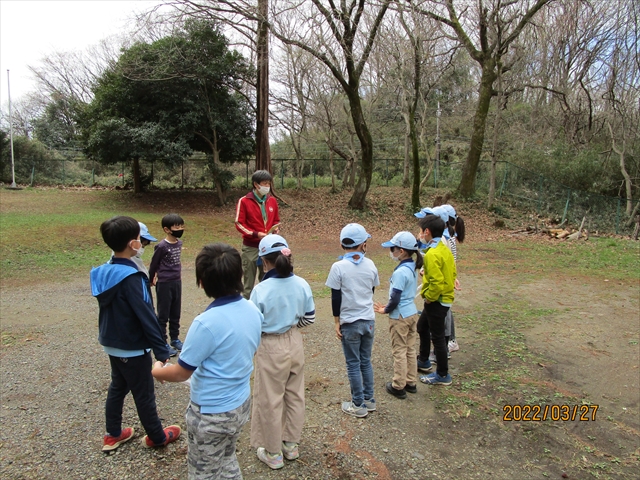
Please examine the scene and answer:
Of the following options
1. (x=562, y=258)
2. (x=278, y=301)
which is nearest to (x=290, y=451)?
(x=278, y=301)

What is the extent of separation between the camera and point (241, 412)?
2.37m

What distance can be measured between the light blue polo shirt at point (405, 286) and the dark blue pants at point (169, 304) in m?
2.43

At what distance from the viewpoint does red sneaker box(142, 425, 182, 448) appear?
312cm

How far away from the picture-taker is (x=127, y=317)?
9.12ft

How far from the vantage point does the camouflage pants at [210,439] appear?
2.29m

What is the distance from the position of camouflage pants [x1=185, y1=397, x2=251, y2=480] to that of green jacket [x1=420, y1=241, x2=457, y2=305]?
2247mm

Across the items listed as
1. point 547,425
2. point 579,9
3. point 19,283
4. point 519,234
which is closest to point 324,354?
point 547,425

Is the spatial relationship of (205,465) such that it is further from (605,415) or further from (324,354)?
(605,415)

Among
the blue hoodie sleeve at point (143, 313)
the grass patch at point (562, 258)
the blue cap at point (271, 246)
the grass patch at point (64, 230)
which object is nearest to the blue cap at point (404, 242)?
the blue cap at point (271, 246)

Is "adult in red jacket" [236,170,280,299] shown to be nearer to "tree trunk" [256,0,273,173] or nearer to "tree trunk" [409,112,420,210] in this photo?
"tree trunk" [256,0,273,173]

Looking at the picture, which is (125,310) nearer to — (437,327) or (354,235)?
(354,235)

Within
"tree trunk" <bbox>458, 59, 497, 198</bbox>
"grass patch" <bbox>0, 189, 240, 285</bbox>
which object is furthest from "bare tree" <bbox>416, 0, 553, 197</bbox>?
"grass patch" <bbox>0, 189, 240, 285</bbox>

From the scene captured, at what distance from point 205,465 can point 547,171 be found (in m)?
22.2

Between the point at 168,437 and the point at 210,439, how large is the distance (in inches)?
42.8
